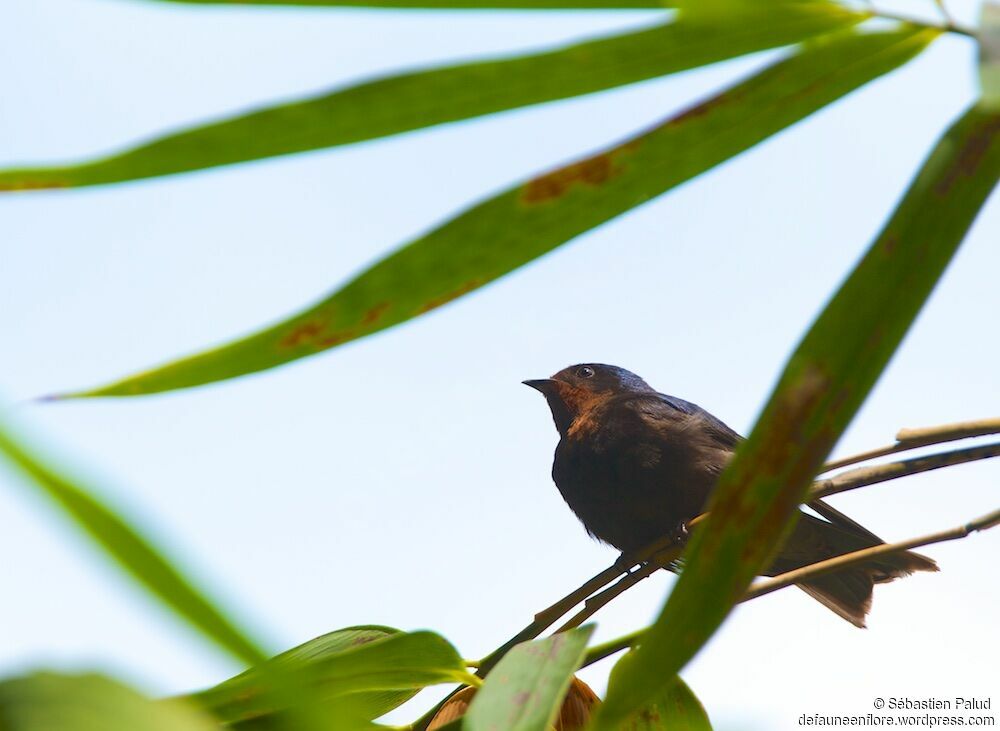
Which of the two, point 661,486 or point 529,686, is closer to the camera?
point 529,686

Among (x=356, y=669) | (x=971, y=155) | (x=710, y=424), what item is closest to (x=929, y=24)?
(x=971, y=155)

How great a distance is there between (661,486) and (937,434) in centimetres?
289

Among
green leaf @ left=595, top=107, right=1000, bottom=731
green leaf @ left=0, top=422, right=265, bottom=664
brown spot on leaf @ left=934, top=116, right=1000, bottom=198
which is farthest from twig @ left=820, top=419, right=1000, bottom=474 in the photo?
green leaf @ left=0, top=422, right=265, bottom=664

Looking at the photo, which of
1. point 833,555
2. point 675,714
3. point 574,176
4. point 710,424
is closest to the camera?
point 574,176

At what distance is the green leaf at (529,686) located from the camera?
1.19 metres

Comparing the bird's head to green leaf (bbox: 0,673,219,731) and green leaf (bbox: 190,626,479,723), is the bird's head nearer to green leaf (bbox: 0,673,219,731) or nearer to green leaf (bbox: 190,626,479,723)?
green leaf (bbox: 190,626,479,723)

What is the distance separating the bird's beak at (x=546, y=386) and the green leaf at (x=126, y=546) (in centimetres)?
480

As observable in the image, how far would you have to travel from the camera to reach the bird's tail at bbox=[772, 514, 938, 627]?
4.21 metres

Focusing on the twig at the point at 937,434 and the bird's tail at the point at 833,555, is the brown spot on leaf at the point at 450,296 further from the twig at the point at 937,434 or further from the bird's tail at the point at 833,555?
the bird's tail at the point at 833,555

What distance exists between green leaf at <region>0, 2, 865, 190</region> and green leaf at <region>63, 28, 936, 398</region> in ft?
0.23

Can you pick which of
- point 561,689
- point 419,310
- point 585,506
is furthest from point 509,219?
point 585,506

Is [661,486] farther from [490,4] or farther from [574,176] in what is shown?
[490,4]

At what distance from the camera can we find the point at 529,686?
1.28 metres

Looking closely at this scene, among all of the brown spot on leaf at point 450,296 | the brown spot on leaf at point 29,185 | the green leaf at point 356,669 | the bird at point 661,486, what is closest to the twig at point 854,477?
the green leaf at point 356,669
